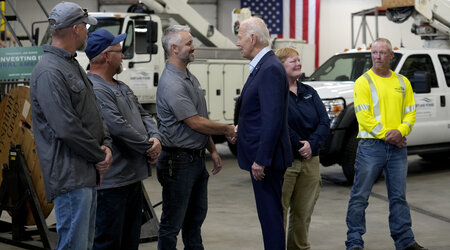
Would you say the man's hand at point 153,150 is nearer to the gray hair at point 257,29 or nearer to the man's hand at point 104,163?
the man's hand at point 104,163

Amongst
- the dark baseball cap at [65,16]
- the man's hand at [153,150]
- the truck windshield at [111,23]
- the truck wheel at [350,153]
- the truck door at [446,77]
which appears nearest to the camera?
the dark baseball cap at [65,16]

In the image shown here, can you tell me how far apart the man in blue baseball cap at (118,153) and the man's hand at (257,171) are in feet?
2.09

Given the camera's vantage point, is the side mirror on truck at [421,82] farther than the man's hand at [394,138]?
Yes

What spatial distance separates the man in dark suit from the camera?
476 centimetres

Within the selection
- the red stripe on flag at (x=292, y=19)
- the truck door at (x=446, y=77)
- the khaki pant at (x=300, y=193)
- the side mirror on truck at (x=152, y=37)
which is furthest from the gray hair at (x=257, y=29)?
the red stripe on flag at (x=292, y=19)

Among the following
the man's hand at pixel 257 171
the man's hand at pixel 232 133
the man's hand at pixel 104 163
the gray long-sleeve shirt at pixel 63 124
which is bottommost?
the man's hand at pixel 257 171

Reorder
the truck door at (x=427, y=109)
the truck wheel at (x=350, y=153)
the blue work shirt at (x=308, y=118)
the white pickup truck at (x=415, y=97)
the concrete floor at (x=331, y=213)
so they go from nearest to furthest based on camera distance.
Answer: the blue work shirt at (x=308, y=118) → the concrete floor at (x=331, y=213) → the white pickup truck at (x=415, y=97) → the truck wheel at (x=350, y=153) → the truck door at (x=427, y=109)

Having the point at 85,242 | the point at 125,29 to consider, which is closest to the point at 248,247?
the point at 85,242

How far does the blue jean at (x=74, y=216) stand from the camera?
396cm

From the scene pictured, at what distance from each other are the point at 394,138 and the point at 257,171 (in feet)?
6.12

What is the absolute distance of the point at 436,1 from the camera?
13.3m

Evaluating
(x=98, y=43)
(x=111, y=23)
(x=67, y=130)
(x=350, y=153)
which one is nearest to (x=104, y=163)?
(x=67, y=130)

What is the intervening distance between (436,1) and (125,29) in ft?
18.3

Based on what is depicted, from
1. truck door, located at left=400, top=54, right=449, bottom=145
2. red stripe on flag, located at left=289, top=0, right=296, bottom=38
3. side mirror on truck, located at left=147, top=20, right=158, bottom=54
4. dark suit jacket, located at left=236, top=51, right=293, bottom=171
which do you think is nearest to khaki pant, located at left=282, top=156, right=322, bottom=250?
dark suit jacket, located at left=236, top=51, right=293, bottom=171
